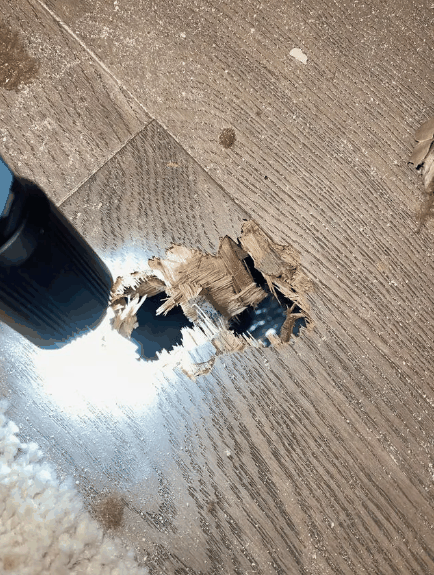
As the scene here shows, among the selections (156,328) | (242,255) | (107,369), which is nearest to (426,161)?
(242,255)

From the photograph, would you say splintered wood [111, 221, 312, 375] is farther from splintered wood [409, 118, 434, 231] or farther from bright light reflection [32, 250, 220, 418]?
splintered wood [409, 118, 434, 231]

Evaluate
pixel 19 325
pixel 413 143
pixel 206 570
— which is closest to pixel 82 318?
pixel 19 325

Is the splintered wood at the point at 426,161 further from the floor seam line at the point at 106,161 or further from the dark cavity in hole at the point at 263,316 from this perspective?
the floor seam line at the point at 106,161

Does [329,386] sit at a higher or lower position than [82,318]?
higher

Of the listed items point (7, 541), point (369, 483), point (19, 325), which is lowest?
point (7, 541)

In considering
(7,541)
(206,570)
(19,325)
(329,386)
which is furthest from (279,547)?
(19,325)

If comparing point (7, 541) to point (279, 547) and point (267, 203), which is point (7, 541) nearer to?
point (279, 547)

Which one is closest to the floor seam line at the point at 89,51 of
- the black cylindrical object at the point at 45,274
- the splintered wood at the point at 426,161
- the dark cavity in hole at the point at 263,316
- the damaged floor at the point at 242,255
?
the damaged floor at the point at 242,255
